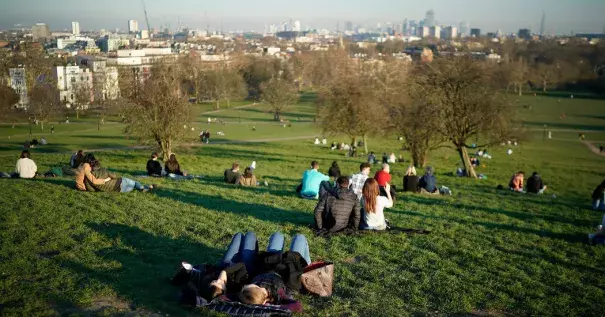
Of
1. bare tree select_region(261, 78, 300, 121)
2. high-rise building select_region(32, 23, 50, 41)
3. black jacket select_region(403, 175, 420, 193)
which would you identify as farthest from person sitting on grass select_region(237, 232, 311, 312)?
high-rise building select_region(32, 23, 50, 41)

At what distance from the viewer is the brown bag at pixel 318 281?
6.63 m

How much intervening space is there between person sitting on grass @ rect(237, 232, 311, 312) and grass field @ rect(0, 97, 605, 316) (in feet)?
1.04

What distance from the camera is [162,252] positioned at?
8195mm

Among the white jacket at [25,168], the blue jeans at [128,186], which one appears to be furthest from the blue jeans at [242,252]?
the white jacket at [25,168]

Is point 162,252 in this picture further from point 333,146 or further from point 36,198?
point 333,146

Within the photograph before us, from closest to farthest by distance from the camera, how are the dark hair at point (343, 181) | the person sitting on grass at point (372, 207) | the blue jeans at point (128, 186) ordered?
1. the dark hair at point (343, 181)
2. the person sitting on grass at point (372, 207)
3. the blue jeans at point (128, 186)

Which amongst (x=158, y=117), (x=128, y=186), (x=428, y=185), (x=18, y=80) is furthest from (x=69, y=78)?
(x=428, y=185)

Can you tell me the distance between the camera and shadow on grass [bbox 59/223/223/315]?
6561 millimetres

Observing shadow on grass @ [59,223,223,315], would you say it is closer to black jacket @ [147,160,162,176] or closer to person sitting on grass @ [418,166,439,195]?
black jacket @ [147,160,162,176]

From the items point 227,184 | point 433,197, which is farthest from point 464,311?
point 227,184

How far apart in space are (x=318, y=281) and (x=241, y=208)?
5.22 metres

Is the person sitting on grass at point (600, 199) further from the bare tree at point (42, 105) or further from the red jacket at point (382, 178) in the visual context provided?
the bare tree at point (42, 105)

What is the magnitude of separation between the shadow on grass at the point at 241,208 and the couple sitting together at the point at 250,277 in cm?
327

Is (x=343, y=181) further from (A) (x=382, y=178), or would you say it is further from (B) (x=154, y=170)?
(B) (x=154, y=170)
